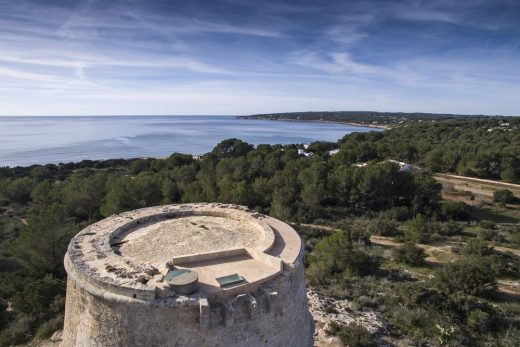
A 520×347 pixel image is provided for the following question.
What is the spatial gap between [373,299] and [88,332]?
1251 cm

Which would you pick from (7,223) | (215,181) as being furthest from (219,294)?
(7,223)

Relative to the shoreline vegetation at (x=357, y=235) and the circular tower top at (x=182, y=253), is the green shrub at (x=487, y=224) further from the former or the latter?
the circular tower top at (x=182, y=253)

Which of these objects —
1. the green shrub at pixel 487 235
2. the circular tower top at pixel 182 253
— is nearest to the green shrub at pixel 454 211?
the green shrub at pixel 487 235

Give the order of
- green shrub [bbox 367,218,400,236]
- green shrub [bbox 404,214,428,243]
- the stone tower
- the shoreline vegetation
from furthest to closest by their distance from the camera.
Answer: green shrub [bbox 367,218,400,236], green shrub [bbox 404,214,428,243], the shoreline vegetation, the stone tower

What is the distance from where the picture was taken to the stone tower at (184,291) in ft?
24.8

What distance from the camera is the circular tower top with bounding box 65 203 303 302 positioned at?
7.88 meters

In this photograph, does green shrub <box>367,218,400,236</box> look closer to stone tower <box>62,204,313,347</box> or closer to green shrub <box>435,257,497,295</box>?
green shrub <box>435,257,497,295</box>

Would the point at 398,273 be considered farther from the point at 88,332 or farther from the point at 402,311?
the point at 88,332

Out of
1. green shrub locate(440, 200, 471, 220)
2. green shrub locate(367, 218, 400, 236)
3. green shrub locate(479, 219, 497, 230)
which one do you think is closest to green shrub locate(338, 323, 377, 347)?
green shrub locate(367, 218, 400, 236)

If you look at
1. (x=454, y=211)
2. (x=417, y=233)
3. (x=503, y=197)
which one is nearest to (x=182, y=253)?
(x=417, y=233)

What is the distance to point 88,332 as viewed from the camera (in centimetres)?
836

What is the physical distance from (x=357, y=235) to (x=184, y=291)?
18814mm

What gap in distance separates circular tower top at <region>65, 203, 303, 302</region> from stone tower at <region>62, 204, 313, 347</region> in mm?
28

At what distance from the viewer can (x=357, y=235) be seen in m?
24.2
